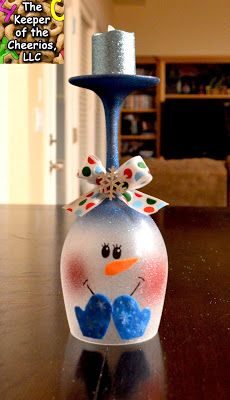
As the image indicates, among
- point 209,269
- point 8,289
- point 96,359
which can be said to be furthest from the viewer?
point 209,269

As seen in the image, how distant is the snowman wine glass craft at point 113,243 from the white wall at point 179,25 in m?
7.25

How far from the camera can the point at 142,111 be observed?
8.15 metres

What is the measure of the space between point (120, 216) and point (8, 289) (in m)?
0.30

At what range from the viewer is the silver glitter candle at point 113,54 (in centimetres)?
60

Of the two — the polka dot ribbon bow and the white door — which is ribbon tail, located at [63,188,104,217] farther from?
the white door

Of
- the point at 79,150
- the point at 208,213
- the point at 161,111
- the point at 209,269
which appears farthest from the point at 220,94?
the point at 209,269

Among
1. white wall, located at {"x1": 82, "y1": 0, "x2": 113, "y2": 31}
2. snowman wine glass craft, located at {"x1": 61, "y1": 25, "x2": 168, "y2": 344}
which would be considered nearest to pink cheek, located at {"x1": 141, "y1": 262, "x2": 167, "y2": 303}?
snowman wine glass craft, located at {"x1": 61, "y1": 25, "x2": 168, "y2": 344}

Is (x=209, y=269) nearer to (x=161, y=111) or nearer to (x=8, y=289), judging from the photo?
(x=8, y=289)

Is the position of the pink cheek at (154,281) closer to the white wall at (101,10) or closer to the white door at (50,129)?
the white door at (50,129)

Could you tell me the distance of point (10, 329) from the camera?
670mm

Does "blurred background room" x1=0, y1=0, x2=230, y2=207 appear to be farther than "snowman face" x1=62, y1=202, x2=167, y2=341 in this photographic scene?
Yes

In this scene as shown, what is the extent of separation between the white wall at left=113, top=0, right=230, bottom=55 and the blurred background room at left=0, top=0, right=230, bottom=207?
0.04 feet

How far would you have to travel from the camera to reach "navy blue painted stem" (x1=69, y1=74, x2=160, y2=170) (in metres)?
0.60

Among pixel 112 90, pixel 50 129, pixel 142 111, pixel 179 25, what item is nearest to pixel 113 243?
pixel 112 90
